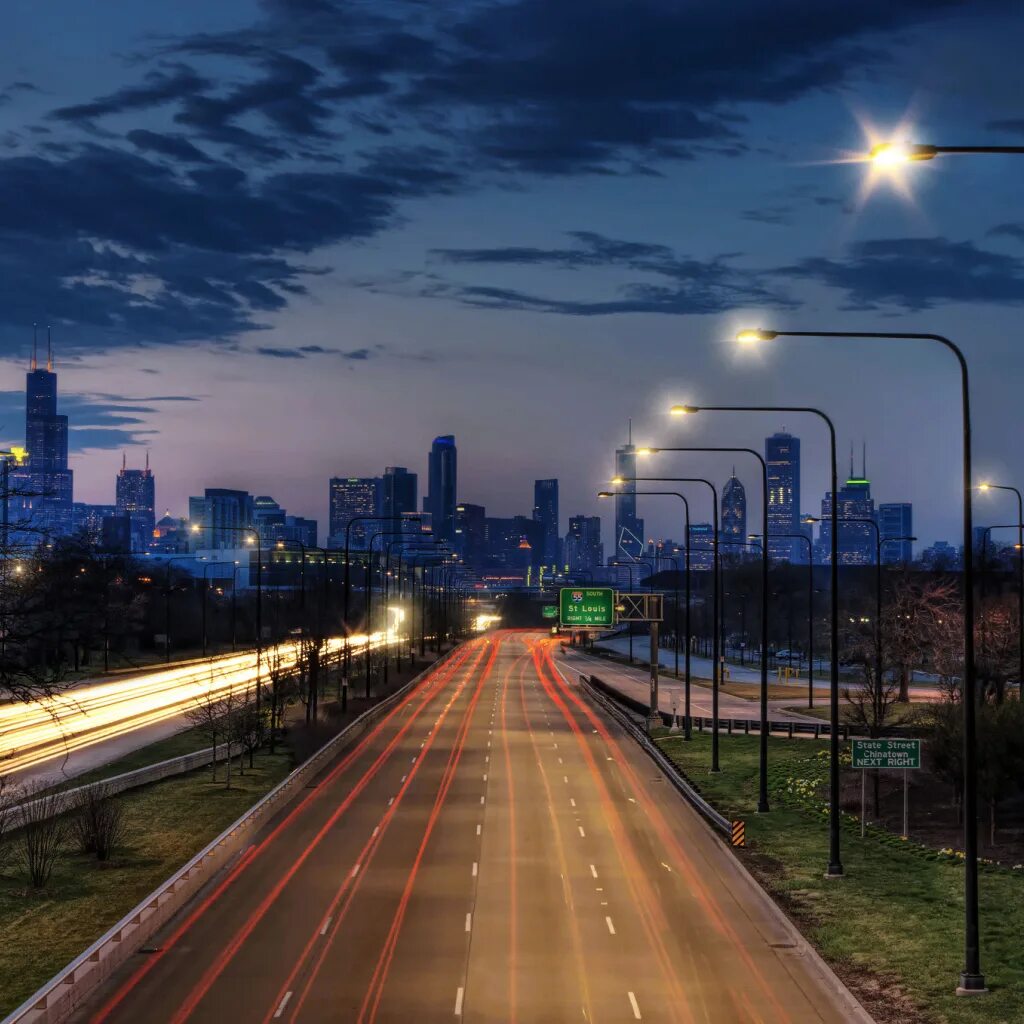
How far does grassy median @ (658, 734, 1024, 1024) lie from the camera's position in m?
24.3

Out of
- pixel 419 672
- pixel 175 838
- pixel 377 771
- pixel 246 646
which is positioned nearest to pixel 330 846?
pixel 175 838

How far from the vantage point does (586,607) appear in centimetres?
9394

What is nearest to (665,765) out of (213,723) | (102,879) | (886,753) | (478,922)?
(213,723)

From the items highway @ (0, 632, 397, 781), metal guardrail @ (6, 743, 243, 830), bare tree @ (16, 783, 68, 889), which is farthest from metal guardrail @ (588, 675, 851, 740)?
bare tree @ (16, 783, 68, 889)

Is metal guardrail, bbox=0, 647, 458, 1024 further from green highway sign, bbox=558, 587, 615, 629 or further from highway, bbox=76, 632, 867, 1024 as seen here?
green highway sign, bbox=558, 587, 615, 629

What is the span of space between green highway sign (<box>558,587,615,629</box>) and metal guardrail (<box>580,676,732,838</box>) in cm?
518

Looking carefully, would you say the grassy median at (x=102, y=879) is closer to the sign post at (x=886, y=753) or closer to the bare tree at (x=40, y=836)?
the bare tree at (x=40, y=836)

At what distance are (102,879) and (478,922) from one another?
9.83 metres

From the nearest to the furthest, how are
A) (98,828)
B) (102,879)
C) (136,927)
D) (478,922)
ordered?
(136,927) → (478,922) → (102,879) → (98,828)

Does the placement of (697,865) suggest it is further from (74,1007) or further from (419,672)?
(419,672)

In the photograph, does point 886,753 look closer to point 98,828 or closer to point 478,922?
point 478,922

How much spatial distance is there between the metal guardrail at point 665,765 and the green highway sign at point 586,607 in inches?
204

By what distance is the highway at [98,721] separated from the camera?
54.2 m

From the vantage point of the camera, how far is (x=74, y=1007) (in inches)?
921
